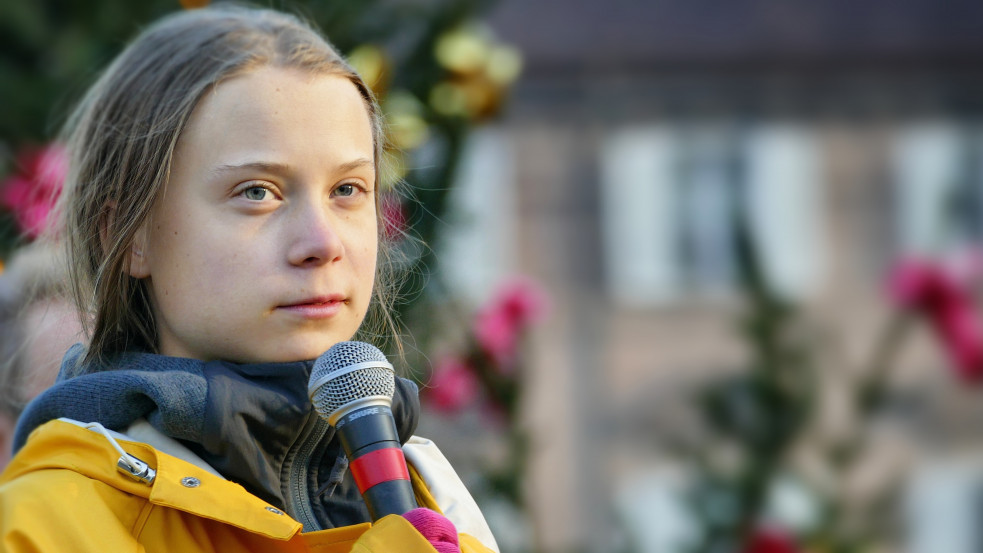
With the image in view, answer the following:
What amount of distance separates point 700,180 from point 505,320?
4399 mm

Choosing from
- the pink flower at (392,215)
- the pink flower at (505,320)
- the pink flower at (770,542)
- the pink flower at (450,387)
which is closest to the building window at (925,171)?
the pink flower at (770,542)

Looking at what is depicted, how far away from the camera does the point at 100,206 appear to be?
1.21m

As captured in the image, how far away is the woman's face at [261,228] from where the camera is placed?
108cm

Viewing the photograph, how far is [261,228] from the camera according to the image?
3.56 feet

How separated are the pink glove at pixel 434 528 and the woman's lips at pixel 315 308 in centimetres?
22

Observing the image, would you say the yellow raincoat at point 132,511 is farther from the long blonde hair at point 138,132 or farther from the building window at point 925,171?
the building window at point 925,171

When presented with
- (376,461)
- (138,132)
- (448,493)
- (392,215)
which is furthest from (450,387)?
(376,461)

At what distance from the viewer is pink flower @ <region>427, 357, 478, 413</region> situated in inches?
104

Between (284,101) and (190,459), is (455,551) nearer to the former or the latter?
(190,459)

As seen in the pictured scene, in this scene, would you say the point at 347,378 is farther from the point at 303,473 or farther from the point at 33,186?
the point at 33,186

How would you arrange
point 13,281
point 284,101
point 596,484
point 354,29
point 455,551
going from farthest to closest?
point 596,484
point 354,29
point 13,281
point 284,101
point 455,551

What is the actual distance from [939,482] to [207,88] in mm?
6438

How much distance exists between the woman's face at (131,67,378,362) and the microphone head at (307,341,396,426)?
0.08m

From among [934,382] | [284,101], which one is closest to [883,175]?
[934,382]
